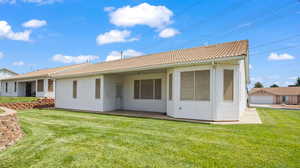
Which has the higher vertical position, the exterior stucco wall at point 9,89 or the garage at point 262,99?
the exterior stucco wall at point 9,89

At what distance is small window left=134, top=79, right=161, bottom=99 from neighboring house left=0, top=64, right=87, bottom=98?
9866mm

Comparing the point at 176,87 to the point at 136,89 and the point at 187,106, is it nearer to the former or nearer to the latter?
the point at 187,106

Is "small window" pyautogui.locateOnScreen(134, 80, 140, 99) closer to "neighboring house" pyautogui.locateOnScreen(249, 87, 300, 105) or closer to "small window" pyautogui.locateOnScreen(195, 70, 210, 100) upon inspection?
"small window" pyautogui.locateOnScreen(195, 70, 210, 100)

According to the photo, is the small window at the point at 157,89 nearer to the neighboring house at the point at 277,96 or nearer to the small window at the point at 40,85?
the small window at the point at 40,85

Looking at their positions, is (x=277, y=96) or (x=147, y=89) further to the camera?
(x=277, y=96)

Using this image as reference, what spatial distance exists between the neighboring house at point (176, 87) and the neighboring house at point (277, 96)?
41.8 m

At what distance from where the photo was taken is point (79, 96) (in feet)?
43.9

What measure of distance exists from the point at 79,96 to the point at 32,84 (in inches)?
596

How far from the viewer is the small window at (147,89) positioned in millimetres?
11490

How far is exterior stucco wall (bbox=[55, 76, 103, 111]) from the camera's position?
40.8 feet

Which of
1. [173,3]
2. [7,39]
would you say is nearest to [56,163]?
[173,3]

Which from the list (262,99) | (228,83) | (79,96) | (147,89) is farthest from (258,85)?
(79,96)

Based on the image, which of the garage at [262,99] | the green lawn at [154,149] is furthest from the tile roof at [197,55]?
the garage at [262,99]

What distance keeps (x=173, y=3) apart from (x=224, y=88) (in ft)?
32.3
